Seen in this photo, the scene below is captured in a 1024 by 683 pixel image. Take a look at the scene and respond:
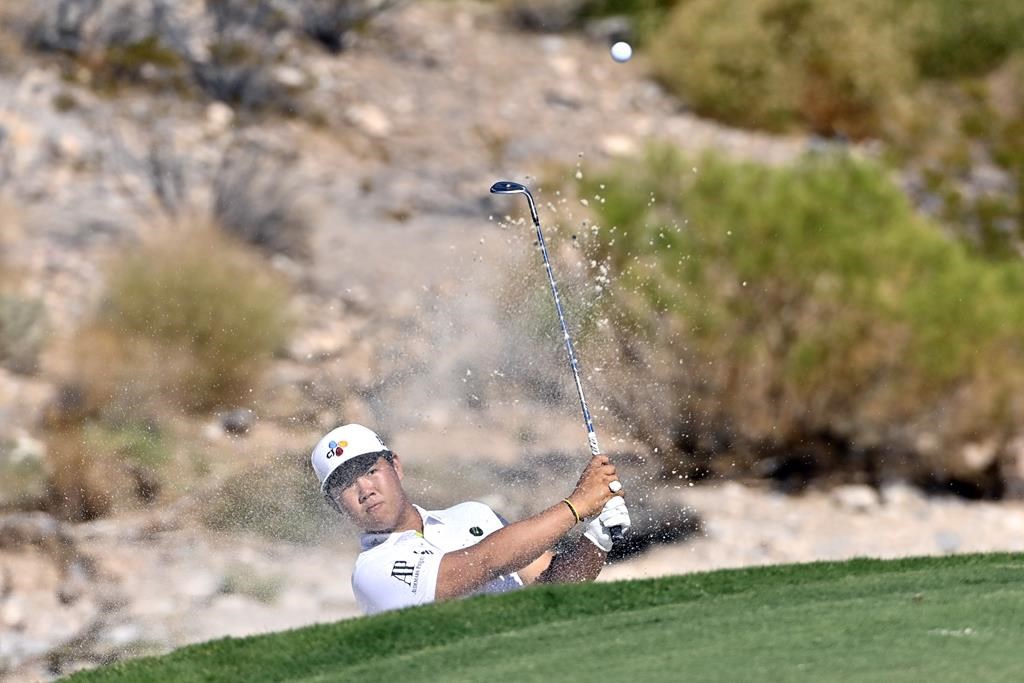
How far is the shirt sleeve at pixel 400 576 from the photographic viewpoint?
14.7 ft

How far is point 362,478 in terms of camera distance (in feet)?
15.3

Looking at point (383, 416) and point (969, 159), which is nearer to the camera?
point (383, 416)

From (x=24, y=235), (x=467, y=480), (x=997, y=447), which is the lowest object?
(x=997, y=447)

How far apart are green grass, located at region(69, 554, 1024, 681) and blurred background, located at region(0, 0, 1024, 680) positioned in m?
2.69

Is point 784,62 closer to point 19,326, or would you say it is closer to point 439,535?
point 19,326

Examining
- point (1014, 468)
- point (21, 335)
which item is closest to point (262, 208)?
point (21, 335)

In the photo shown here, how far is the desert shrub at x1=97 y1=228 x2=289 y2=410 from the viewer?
990cm

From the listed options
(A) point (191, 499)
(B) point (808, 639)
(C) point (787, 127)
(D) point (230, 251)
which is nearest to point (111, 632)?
(A) point (191, 499)

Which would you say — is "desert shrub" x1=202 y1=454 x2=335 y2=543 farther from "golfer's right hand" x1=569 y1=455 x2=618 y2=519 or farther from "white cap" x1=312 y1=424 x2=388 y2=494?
"golfer's right hand" x1=569 y1=455 x2=618 y2=519

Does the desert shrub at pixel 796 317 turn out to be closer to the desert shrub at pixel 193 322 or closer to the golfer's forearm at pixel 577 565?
the desert shrub at pixel 193 322

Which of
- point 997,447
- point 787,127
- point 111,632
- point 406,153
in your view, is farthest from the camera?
point 787,127

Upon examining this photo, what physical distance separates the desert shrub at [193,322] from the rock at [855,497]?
3.47m

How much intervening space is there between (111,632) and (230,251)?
374cm

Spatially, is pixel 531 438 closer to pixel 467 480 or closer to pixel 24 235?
pixel 467 480
